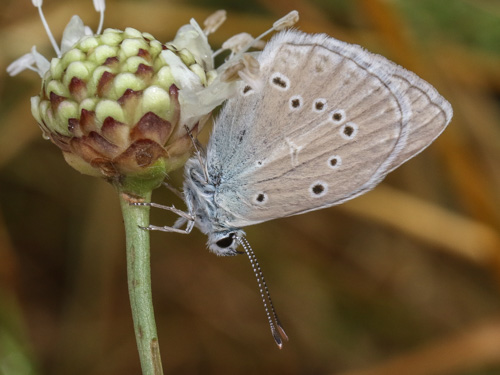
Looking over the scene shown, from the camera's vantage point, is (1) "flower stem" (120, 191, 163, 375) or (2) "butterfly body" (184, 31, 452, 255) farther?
(2) "butterfly body" (184, 31, 452, 255)

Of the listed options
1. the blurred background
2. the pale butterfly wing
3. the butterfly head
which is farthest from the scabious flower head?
the blurred background

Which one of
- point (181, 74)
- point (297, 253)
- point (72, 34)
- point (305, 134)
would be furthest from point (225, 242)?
point (297, 253)

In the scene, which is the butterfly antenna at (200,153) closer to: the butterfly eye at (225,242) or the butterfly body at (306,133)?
the butterfly body at (306,133)

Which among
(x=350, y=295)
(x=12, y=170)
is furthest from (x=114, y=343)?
(x=350, y=295)

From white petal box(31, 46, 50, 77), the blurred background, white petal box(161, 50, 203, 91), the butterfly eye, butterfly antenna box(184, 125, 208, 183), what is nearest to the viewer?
white petal box(161, 50, 203, 91)

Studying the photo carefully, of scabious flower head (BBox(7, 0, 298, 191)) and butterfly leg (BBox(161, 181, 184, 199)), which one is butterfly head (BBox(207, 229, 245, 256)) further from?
scabious flower head (BBox(7, 0, 298, 191))

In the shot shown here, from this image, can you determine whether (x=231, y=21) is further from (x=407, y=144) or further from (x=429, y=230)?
(x=407, y=144)

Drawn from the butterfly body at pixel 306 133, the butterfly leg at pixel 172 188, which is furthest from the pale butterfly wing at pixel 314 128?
the butterfly leg at pixel 172 188
